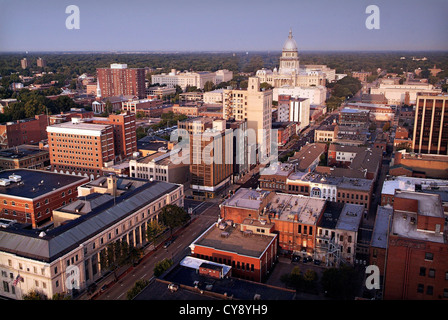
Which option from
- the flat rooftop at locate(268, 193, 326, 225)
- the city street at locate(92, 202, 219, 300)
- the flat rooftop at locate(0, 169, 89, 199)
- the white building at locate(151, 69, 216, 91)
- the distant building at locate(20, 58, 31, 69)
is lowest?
the city street at locate(92, 202, 219, 300)

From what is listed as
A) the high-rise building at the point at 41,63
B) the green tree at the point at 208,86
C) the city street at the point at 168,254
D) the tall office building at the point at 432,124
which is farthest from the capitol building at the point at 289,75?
the city street at the point at 168,254

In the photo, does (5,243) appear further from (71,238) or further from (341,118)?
(341,118)

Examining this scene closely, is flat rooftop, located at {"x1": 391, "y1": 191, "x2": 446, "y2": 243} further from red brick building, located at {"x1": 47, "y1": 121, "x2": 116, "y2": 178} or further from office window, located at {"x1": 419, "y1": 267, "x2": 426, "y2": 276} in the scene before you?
red brick building, located at {"x1": 47, "y1": 121, "x2": 116, "y2": 178}

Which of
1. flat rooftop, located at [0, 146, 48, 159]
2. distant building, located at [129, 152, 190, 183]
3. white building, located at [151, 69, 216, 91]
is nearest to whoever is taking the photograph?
distant building, located at [129, 152, 190, 183]

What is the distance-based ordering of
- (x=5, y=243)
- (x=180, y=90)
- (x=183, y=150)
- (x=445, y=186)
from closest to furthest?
(x=5, y=243), (x=445, y=186), (x=183, y=150), (x=180, y=90)

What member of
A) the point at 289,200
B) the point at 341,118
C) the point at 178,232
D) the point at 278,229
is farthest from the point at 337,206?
the point at 341,118

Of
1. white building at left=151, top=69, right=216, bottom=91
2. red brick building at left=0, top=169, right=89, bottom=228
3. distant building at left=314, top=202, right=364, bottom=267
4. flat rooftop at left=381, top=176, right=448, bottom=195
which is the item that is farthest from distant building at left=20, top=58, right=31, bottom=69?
distant building at left=314, top=202, right=364, bottom=267
